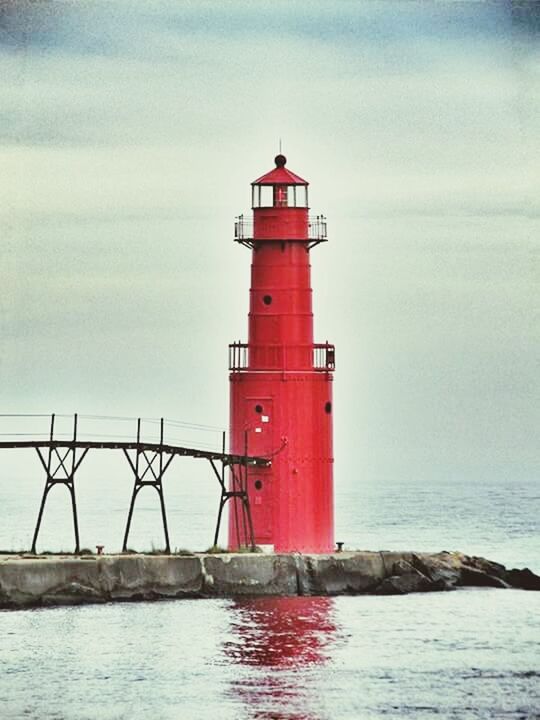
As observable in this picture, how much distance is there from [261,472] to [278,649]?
9002mm

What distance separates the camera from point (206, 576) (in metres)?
46.3

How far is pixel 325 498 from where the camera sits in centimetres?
4950

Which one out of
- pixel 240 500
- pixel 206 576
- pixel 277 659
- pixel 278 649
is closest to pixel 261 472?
pixel 240 500

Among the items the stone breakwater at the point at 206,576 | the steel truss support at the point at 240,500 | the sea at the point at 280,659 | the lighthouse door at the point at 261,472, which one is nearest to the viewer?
the sea at the point at 280,659

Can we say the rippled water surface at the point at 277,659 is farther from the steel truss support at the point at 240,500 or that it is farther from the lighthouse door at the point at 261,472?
the lighthouse door at the point at 261,472

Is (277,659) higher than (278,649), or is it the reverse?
(278,649)

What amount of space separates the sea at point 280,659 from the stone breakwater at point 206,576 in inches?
13.7

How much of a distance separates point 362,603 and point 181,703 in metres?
11.3

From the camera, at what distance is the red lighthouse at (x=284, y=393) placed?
4903cm

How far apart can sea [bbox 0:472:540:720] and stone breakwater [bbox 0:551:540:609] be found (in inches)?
13.7

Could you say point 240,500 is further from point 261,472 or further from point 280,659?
point 280,659

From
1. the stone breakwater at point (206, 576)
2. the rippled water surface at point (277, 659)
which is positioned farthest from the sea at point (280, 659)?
the stone breakwater at point (206, 576)

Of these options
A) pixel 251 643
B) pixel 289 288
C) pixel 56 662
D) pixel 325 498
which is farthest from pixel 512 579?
pixel 56 662

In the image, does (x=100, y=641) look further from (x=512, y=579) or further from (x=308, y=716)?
(x=512, y=579)
